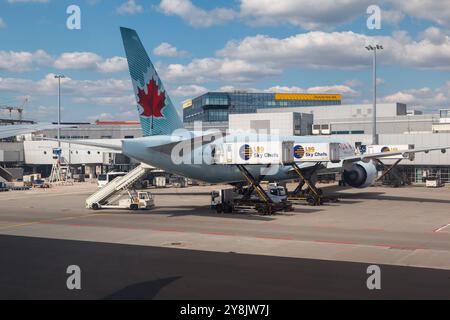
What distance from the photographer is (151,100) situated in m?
38.2

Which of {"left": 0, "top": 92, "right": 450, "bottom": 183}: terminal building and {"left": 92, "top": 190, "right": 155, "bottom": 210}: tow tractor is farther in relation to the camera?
{"left": 0, "top": 92, "right": 450, "bottom": 183}: terminal building

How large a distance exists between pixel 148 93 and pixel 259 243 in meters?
17.5

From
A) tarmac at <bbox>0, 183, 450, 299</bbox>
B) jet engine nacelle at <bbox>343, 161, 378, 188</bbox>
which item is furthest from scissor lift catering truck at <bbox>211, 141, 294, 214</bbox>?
jet engine nacelle at <bbox>343, 161, 378, 188</bbox>

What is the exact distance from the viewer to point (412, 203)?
4600 centimetres

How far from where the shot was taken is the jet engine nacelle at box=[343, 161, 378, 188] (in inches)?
2010

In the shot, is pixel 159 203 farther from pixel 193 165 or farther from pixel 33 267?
pixel 33 267

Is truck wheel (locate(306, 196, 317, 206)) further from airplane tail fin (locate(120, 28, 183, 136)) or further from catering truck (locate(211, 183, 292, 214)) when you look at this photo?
airplane tail fin (locate(120, 28, 183, 136))

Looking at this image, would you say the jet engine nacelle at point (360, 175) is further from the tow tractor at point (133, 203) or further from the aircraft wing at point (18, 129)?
the aircraft wing at point (18, 129)

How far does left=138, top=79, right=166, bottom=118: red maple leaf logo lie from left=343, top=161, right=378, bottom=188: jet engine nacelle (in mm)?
22719

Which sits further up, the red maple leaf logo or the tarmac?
→ the red maple leaf logo

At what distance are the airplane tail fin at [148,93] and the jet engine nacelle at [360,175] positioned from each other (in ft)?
68.8

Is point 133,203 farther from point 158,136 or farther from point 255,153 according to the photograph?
point 255,153

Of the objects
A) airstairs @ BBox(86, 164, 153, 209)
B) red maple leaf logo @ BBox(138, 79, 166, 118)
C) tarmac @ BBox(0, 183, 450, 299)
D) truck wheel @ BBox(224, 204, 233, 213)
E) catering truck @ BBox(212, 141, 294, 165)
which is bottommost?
tarmac @ BBox(0, 183, 450, 299)
